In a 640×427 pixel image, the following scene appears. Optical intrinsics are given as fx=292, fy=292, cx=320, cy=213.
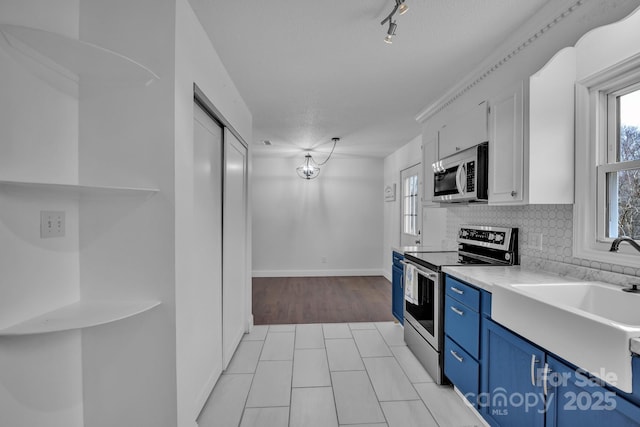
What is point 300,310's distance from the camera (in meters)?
4.07

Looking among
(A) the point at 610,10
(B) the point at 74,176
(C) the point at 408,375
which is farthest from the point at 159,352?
(A) the point at 610,10

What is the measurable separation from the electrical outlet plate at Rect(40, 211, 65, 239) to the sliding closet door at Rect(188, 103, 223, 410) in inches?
25.1

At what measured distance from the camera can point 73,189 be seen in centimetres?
115

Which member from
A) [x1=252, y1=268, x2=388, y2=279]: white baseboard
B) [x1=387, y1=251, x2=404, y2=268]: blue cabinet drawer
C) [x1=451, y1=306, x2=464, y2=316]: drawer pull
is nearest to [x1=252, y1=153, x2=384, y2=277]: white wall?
[x1=252, y1=268, x2=388, y2=279]: white baseboard

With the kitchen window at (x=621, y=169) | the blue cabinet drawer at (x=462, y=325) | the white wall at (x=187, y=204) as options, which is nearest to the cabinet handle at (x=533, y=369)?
the blue cabinet drawer at (x=462, y=325)

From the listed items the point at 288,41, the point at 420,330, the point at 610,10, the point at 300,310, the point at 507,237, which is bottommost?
the point at 300,310

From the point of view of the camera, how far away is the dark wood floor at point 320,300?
3.79 meters

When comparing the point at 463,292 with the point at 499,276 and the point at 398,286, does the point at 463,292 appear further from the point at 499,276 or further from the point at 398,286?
the point at 398,286

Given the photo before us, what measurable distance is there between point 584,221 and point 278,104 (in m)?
2.71

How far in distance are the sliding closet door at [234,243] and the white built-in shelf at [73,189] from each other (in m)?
1.13

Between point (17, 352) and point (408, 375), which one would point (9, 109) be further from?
point (408, 375)

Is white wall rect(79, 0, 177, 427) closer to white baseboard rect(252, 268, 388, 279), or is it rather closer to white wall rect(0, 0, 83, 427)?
white wall rect(0, 0, 83, 427)

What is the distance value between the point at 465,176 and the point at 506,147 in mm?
426

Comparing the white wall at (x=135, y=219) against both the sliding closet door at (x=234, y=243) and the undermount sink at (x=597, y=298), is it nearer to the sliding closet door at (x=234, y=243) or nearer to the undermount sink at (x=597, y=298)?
the sliding closet door at (x=234, y=243)
